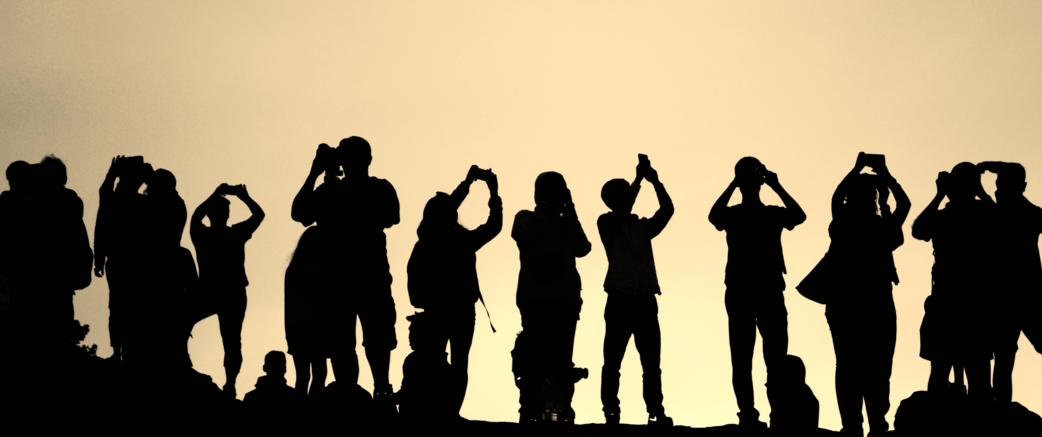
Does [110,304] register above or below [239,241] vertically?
below

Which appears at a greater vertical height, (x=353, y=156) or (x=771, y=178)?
(x=771, y=178)

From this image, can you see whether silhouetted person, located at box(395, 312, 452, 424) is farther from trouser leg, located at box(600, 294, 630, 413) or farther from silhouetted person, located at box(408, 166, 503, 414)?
trouser leg, located at box(600, 294, 630, 413)

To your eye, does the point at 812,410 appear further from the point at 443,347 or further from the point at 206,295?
the point at 206,295

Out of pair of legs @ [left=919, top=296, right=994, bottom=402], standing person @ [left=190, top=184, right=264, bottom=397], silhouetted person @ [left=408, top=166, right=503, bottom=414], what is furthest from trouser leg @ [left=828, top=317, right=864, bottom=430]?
standing person @ [left=190, top=184, right=264, bottom=397]

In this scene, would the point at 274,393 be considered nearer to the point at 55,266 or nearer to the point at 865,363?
the point at 55,266

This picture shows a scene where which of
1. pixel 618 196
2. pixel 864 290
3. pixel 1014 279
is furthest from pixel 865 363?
pixel 618 196

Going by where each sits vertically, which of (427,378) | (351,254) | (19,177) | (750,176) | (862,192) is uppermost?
(750,176)

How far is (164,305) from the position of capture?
9680 millimetres

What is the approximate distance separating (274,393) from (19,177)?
272 centimetres

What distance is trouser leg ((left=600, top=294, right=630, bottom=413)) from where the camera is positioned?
977cm

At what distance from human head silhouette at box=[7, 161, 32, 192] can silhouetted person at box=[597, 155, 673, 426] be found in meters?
4.70

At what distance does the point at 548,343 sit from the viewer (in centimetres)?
988

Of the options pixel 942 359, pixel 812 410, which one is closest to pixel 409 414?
pixel 812 410

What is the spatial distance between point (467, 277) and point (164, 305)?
2460mm
